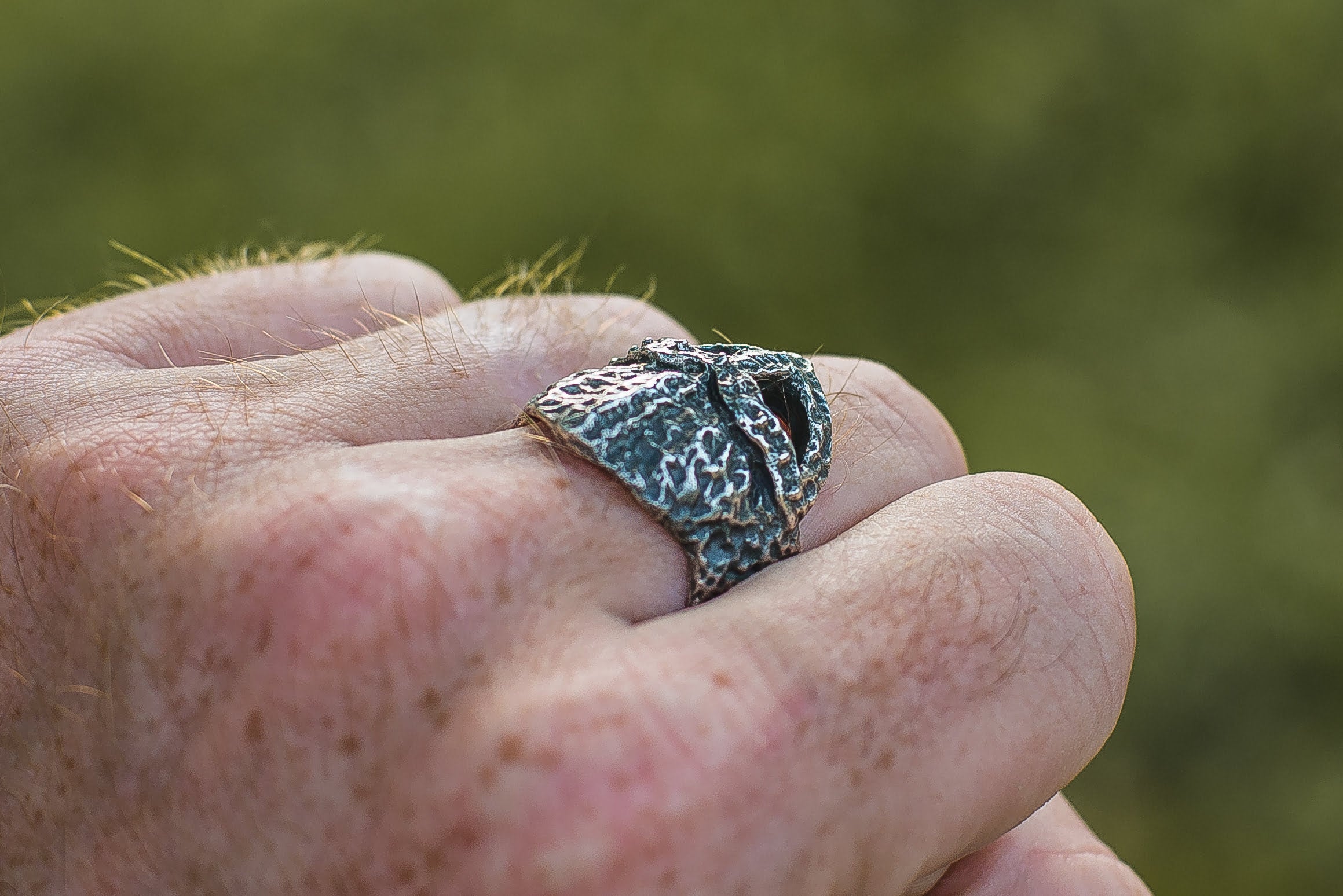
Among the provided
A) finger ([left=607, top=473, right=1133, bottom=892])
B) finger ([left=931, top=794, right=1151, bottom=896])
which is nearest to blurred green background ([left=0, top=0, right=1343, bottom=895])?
A: finger ([left=931, top=794, right=1151, bottom=896])

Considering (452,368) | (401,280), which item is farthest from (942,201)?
(452,368)

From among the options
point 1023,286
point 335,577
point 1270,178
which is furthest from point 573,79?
point 335,577

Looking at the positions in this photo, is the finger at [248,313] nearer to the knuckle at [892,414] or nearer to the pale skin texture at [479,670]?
the pale skin texture at [479,670]

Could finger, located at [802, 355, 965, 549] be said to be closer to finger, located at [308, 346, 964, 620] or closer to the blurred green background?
finger, located at [308, 346, 964, 620]

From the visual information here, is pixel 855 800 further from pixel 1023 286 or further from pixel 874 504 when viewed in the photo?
pixel 1023 286

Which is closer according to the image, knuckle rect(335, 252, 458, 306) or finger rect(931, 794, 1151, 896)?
finger rect(931, 794, 1151, 896)
